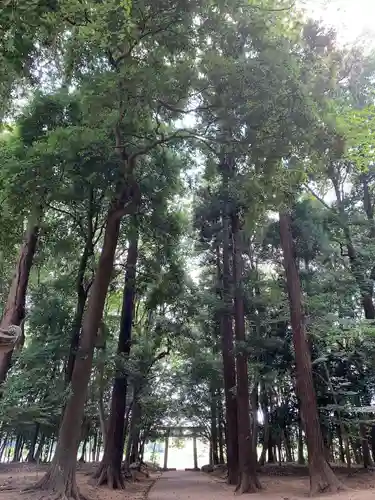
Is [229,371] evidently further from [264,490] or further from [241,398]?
[264,490]

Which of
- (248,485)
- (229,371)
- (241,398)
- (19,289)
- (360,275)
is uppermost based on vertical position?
(360,275)

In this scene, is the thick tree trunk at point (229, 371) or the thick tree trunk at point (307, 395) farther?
the thick tree trunk at point (229, 371)

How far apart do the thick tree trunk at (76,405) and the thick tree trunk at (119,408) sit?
2.60 meters

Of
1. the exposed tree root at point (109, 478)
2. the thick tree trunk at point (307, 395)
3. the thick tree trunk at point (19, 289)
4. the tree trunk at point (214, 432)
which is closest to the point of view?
the thick tree trunk at point (19, 289)

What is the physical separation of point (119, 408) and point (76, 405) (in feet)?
15.6

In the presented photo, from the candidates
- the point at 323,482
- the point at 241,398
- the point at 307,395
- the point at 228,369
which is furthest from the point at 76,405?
the point at 228,369

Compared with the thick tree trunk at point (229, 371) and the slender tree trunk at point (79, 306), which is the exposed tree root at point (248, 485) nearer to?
the thick tree trunk at point (229, 371)

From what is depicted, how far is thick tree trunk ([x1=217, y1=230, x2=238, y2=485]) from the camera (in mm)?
11445

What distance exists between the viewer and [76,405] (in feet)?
23.3

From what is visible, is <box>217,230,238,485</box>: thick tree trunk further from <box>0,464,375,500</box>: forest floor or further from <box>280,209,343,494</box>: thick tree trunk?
<box>280,209,343,494</box>: thick tree trunk

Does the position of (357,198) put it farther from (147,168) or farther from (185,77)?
(185,77)

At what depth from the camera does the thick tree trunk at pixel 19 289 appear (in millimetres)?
6809

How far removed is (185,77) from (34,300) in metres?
8.39

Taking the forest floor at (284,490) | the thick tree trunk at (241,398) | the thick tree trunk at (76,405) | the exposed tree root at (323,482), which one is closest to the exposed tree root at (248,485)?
the thick tree trunk at (241,398)
